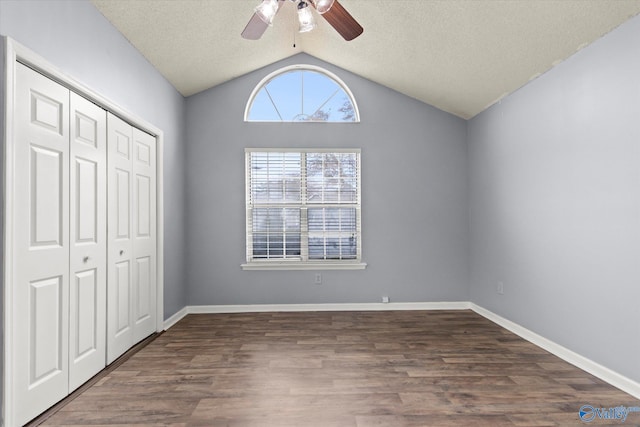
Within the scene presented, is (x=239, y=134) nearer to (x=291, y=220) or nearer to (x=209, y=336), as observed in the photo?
(x=291, y=220)

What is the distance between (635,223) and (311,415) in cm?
231

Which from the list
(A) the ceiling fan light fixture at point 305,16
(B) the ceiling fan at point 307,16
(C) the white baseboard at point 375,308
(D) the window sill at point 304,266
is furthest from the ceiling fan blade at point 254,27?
(C) the white baseboard at point 375,308

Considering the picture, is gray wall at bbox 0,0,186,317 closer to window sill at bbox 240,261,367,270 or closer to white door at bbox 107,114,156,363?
white door at bbox 107,114,156,363

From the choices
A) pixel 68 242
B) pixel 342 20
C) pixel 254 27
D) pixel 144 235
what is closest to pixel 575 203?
pixel 342 20

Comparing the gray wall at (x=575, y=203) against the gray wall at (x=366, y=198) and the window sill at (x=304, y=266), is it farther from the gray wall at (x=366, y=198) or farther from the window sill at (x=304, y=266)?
the window sill at (x=304, y=266)

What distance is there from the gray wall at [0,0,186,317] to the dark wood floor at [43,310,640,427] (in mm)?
1043

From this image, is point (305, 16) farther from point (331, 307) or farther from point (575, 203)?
point (331, 307)

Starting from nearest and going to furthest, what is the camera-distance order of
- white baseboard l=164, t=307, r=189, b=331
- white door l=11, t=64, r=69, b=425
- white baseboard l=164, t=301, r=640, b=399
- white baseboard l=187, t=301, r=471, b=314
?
white door l=11, t=64, r=69, b=425 < white baseboard l=164, t=301, r=640, b=399 < white baseboard l=164, t=307, r=189, b=331 < white baseboard l=187, t=301, r=471, b=314

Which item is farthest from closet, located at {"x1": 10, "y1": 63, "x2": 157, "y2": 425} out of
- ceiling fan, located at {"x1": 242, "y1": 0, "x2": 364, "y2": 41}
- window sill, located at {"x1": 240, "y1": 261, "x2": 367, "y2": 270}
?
window sill, located at {"x1": 240, "y1": 261, "x2": 367, "y2": 270}

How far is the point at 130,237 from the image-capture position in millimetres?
3184

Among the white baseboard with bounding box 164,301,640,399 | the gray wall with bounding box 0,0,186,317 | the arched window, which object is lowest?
the white baseboard with bounding box 164,301,640,399

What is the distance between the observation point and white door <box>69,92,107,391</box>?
7.77ft

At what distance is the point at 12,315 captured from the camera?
6.02 feet

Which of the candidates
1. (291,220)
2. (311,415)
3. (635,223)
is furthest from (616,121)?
(291,220)
